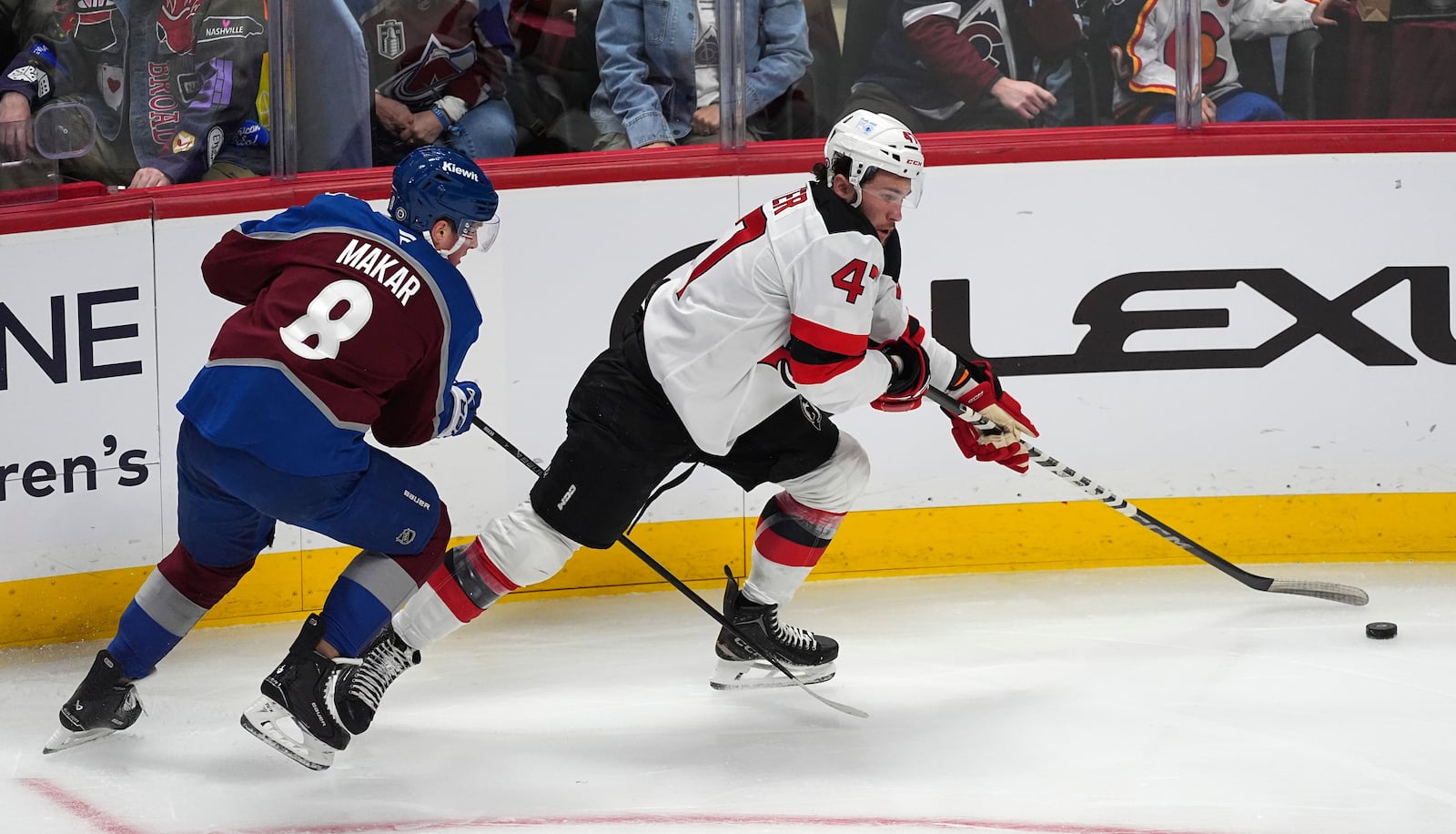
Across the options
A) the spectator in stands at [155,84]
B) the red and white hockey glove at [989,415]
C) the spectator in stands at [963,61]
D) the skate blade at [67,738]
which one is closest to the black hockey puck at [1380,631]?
the red and white hockey glove at [989,415]

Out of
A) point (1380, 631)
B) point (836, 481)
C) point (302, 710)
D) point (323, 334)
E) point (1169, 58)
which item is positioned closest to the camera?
point (323, 334)

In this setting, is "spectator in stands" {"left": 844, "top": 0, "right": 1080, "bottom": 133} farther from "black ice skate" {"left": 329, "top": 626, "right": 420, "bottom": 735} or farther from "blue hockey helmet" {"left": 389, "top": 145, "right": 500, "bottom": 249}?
"black ice skate" {"left": 329, "top": 626, "right": 420, "bottom": 735}

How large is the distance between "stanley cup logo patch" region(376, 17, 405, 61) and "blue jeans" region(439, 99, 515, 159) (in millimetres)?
247

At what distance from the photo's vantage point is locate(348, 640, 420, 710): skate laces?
2.72m

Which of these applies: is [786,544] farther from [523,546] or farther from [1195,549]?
[1195,549]

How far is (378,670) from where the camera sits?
2.76 metres

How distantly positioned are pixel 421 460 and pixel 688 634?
78 cm

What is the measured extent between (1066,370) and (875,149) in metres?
1.29


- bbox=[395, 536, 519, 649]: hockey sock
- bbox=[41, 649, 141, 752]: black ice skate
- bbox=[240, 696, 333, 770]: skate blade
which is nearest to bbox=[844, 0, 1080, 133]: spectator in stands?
bbox=[395, 536, 519, 649]: hockey sock

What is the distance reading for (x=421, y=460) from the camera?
370 cm

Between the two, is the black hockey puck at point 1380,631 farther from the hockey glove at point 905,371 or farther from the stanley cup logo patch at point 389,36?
the stanley cup logo patch at point 389,36

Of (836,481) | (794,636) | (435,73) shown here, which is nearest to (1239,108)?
(836,481)

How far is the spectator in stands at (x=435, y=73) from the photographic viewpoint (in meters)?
3.80

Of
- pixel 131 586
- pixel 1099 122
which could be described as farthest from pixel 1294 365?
pixel 131 586
